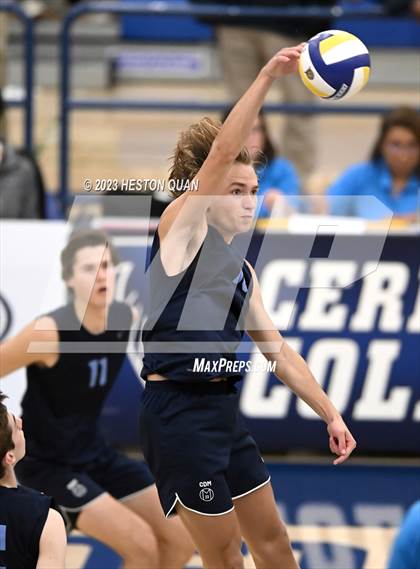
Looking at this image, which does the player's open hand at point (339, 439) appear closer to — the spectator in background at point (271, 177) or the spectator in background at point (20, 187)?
the spectator in background at point (271, 177)

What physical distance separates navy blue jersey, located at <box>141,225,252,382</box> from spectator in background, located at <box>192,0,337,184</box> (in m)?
4.48

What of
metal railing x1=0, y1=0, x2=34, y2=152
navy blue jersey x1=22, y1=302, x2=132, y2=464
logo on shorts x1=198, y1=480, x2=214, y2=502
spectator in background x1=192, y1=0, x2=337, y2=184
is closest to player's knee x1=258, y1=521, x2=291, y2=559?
logo on shorts x1=198, y1=480, x2=214, y2=502

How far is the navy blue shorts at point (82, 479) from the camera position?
16.9 ft

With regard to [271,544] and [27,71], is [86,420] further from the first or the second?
[27,71]

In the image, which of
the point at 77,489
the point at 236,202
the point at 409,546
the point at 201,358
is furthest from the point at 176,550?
the point at 409,546

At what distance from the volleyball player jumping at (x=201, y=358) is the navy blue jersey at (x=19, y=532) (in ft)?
1.86

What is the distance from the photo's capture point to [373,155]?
7.57 metres

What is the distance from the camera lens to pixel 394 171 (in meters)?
7.50

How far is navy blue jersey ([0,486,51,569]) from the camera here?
11.8 ft

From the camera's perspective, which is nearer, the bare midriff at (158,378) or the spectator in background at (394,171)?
the bare midriff at (158,378)

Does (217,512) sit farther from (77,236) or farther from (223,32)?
(223,32)

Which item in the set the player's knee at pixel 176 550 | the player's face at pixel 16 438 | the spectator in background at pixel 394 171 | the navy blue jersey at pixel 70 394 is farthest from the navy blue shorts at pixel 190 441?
the spectator in background at pixel 394 171

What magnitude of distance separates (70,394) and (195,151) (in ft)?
5.55

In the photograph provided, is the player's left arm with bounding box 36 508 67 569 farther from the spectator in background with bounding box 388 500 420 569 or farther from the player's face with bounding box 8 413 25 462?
the spectator in background with bounding box 388 500 420 569
